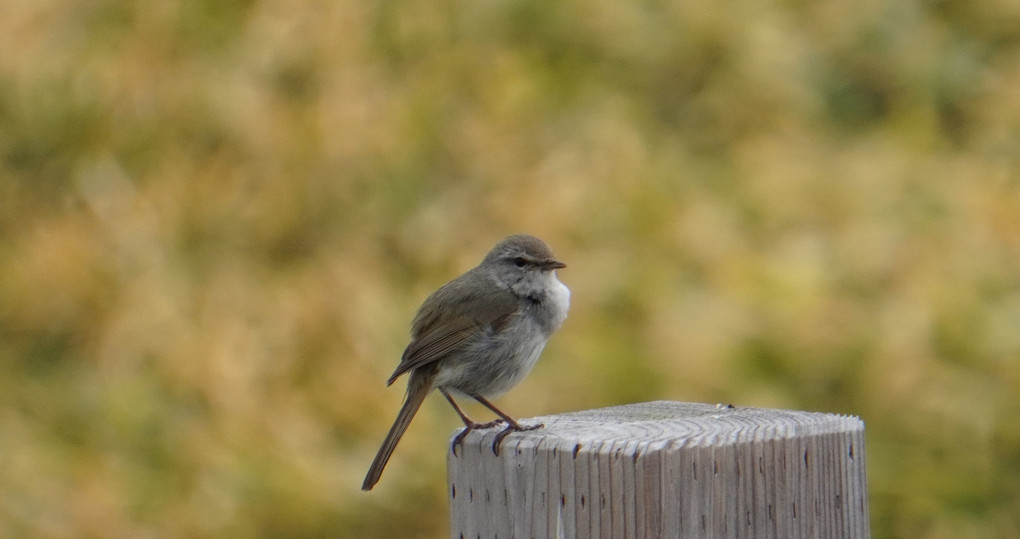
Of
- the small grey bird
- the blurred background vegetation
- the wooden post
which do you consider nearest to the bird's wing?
the small grey bird

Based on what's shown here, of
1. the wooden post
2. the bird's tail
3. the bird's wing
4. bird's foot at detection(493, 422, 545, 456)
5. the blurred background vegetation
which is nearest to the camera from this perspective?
the wooden post

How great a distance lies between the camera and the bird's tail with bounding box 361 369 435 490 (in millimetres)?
3105

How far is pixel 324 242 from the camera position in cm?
652

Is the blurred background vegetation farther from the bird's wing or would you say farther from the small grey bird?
the bird's wing

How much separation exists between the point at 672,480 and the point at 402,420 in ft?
5.31

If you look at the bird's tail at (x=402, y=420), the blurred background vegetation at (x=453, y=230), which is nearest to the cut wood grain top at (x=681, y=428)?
the bird's tail at (x=402, y=420)

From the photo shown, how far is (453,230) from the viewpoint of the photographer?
6.30m

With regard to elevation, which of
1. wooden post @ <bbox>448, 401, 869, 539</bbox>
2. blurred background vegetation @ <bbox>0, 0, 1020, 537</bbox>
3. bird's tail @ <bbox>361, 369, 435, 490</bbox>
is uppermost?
blurred background vegetation @ <bbox>0, 0, 1020, 537</bbox>

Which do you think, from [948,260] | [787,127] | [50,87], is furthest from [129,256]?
[948,260]

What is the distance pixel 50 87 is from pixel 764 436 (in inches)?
238

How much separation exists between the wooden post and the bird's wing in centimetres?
140

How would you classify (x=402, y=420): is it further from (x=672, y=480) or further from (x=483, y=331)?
(x=672, y=480)

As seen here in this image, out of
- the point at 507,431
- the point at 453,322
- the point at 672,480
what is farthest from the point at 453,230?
the point at 672,480

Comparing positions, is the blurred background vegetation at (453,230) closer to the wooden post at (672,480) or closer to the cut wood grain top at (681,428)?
the cut wood grain top at (681,428)
